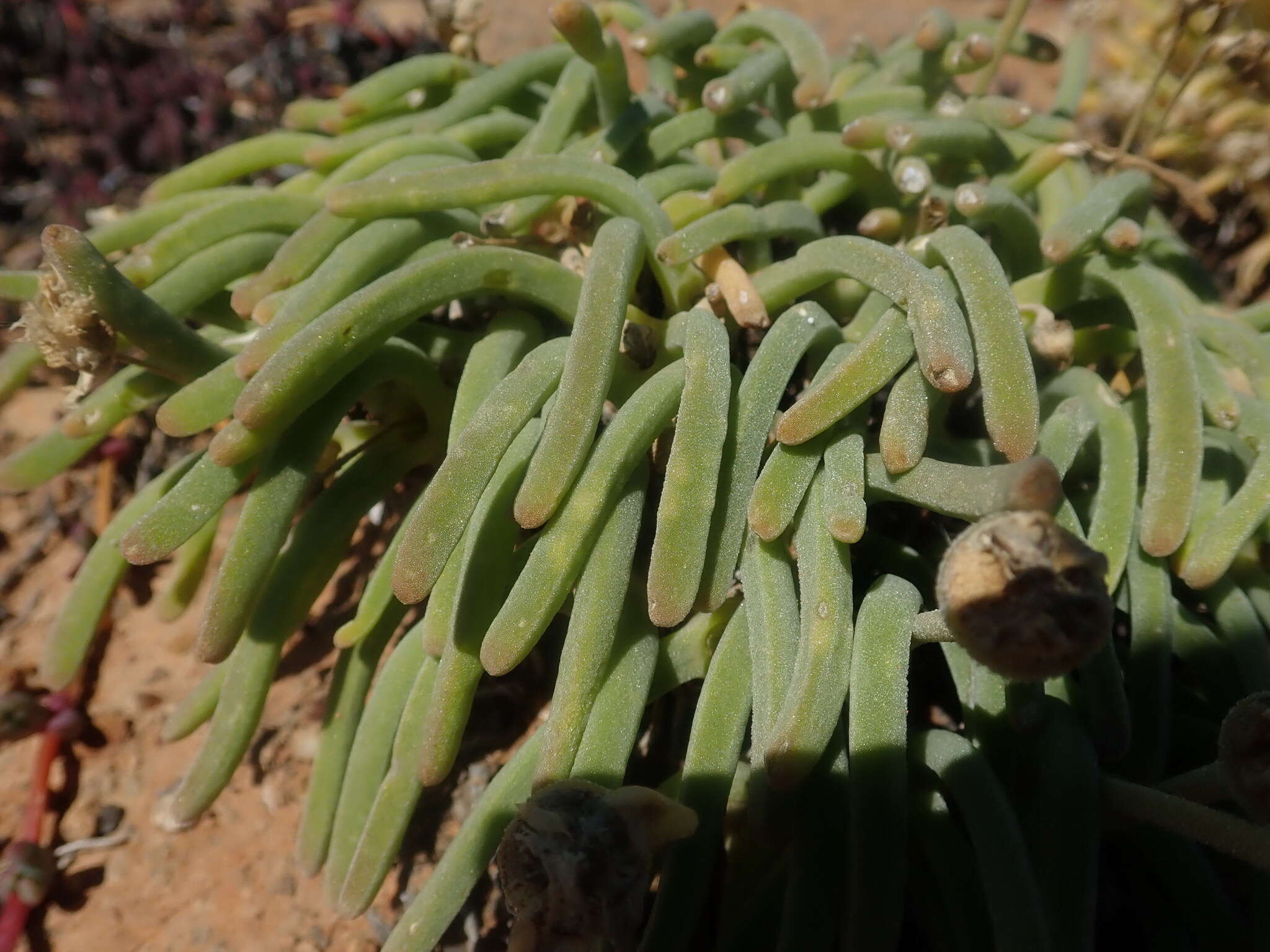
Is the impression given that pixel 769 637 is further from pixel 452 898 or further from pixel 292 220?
pixel 292 220

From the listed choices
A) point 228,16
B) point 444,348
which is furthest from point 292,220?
point 228,16

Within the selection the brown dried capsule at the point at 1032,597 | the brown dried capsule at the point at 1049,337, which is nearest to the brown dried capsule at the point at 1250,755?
the brown dried capsule at the point at 1032,597

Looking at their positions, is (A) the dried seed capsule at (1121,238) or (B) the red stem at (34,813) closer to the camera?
(A) the dried seed capsule at (1121,238)

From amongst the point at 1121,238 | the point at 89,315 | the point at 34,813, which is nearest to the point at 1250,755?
the point at 1121,238

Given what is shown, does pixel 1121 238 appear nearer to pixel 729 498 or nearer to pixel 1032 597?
pixel 729 498

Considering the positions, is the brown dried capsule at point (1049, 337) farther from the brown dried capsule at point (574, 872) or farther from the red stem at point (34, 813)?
the red stem at point (34, 813)
